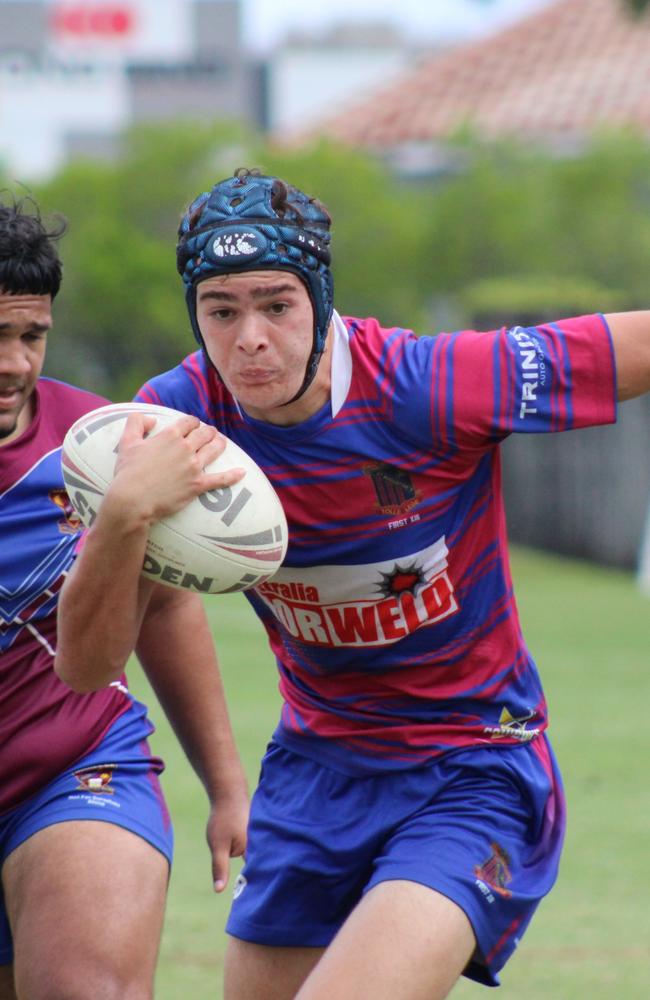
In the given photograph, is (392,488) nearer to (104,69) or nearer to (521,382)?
(521,382)

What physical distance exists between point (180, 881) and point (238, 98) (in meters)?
56.4

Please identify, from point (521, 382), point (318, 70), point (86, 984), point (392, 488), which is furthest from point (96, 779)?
point (318, 70)

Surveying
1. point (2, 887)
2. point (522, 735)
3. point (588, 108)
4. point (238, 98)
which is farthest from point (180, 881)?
point (238, 98)

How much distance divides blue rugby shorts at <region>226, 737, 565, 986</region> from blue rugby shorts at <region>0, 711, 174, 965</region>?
0.30m

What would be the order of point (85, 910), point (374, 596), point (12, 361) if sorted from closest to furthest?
point (374, 596) < point (85, 910) < point (12, 361)

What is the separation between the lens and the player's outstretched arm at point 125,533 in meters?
3.77

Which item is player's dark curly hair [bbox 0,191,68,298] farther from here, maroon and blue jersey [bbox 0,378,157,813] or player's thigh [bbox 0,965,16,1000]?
player's thigh [bbox 0,965,16,1000]

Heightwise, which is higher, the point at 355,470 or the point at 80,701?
the point at 355,470

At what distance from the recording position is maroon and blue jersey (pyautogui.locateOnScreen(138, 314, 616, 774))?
4.12m

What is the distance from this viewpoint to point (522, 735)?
4375mm

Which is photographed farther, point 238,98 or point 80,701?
point 238,98

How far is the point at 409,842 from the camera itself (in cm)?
414

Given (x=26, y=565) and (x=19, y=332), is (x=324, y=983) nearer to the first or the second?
(x=26, y=565)

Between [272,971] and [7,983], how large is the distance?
2.89 ft
